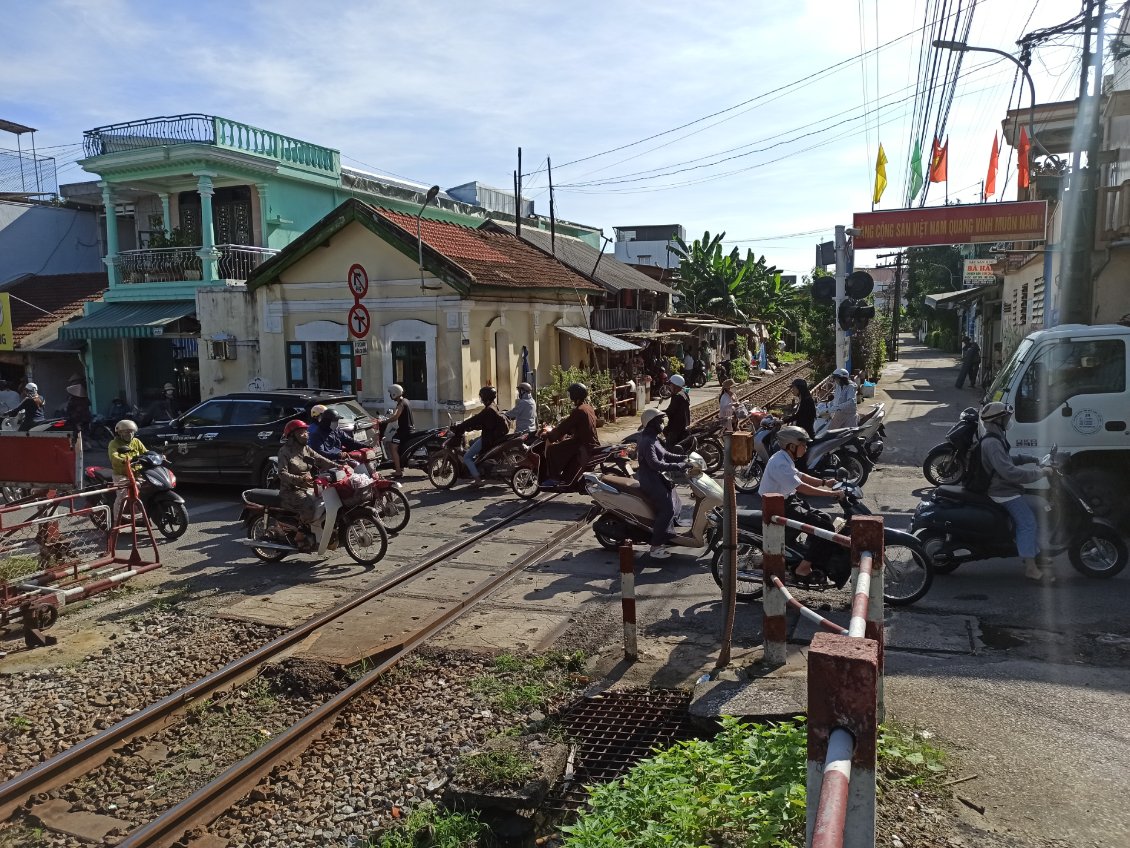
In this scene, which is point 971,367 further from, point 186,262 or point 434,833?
point 434,833

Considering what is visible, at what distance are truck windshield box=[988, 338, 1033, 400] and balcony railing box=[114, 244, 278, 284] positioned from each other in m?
17.2

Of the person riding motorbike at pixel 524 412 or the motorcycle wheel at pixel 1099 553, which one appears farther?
the person riding motorbike at pixel 524 412

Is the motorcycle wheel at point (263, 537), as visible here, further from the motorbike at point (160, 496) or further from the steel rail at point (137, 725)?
the steel rail at point (137, 725)

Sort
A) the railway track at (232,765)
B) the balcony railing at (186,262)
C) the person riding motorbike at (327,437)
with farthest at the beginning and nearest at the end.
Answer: the balcony railing at (186,262) → the person riding motorbike at (327,437) → the railway track at (232,765)

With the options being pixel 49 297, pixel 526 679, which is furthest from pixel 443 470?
pixel 49 297

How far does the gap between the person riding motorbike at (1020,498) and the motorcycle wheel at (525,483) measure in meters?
6.36

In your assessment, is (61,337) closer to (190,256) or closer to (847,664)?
(190,256)

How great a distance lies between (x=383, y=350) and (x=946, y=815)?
49.6 feet

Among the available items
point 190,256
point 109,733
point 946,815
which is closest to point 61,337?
point 190,256

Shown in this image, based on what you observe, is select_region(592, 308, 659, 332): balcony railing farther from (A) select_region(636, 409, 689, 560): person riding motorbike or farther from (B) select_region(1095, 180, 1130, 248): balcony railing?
(A) select_region(636, 409, 689, 560): person riding motorbike

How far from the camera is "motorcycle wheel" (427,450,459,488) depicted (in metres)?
13.4

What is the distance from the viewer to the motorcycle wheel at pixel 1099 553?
773 cm

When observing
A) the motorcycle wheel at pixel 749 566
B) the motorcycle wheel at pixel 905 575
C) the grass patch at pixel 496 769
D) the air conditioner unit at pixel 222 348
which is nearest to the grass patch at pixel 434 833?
the grass patch at pixel 496 769

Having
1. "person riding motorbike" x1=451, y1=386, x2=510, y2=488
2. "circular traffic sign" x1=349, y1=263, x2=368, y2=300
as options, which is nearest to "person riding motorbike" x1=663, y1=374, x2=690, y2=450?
"person riding motorbike" x1=451, y1=386, x2=510, y2=488
